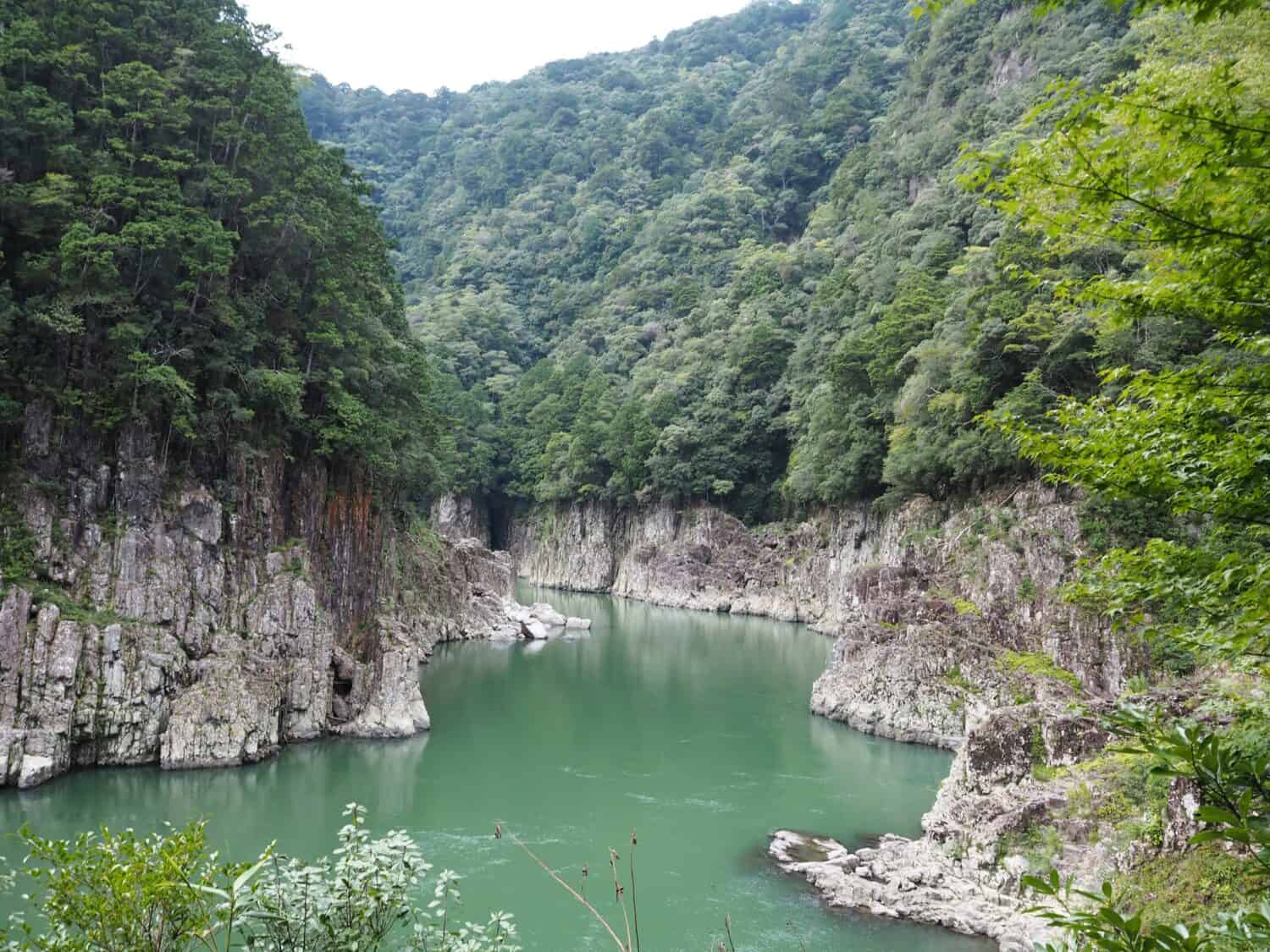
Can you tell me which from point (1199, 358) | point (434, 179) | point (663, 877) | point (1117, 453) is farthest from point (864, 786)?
point (434, 179)

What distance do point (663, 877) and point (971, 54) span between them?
52.3 metres

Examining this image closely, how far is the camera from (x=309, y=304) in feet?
67.5

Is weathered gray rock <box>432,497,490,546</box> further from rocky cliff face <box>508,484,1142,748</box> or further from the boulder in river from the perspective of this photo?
rocky cliff face <box>508,484,1142,748</box>

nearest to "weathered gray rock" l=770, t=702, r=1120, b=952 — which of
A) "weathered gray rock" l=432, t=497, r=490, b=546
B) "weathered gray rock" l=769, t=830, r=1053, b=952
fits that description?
"weathered gray rock" l=769, t=830, r=1053, b=952

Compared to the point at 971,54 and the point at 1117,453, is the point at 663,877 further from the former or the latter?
the point at 971,54

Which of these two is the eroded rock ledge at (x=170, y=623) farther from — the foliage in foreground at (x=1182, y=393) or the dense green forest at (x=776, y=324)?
the foliage in foreground at (x=1182, y=393)

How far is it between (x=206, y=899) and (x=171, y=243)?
15.5m

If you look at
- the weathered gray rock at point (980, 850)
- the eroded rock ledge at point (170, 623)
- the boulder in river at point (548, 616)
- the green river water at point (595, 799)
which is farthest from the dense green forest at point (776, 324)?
the boulder in river at point (548, 616)

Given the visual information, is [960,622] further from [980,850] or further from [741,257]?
[741,257]

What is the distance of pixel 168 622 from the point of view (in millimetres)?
15891

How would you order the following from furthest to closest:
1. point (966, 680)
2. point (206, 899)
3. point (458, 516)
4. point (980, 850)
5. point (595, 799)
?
point (458, 516) → point (966, 680) → point (595, 799) → point (980, 850) → point (206, 899)

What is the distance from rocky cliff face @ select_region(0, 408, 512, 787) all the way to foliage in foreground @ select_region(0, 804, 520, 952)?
445 inches

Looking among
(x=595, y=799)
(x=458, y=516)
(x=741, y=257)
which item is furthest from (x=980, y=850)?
(x=741, y=257)

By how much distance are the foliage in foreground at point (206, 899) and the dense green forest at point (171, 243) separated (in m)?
13.7
